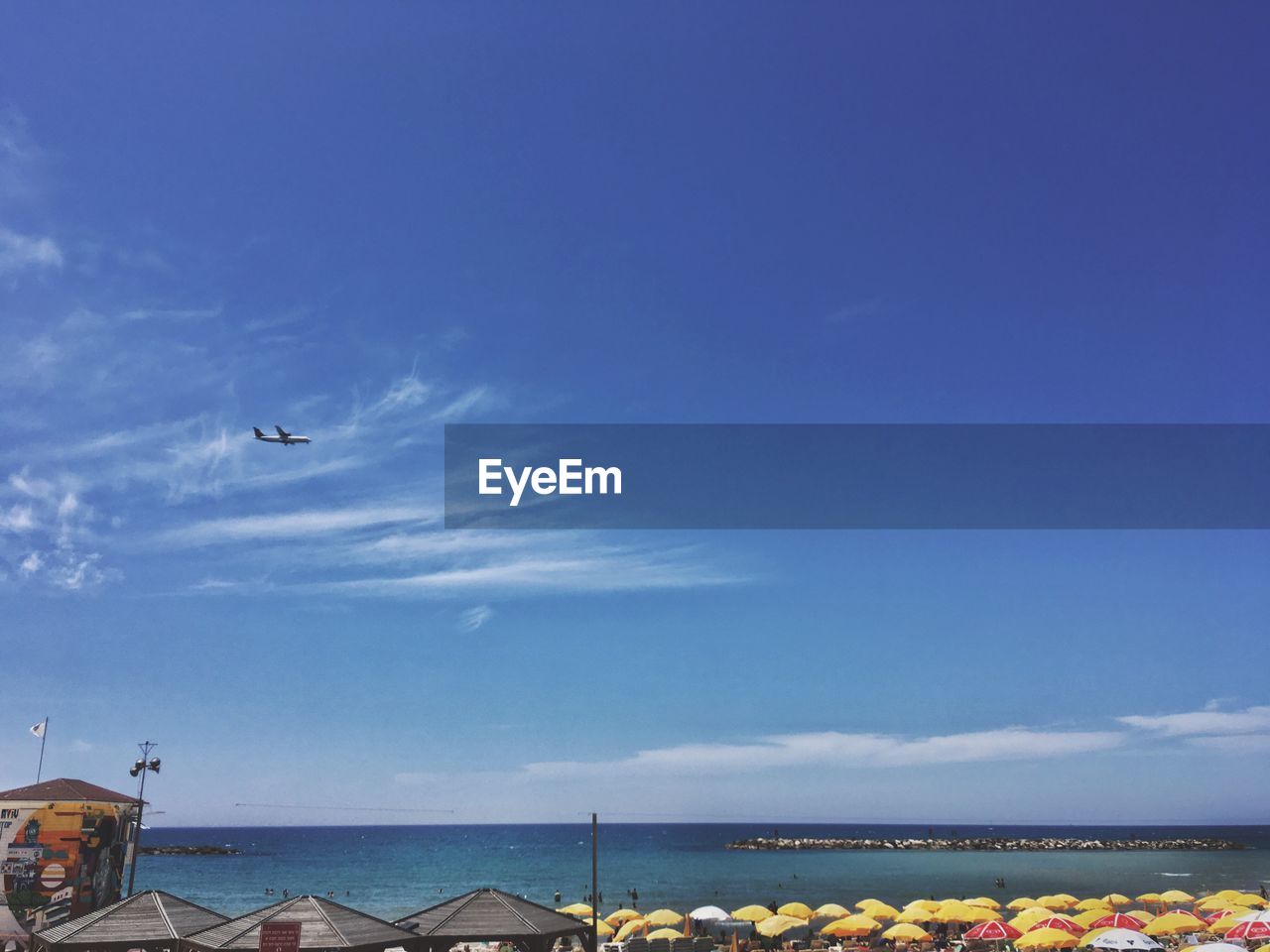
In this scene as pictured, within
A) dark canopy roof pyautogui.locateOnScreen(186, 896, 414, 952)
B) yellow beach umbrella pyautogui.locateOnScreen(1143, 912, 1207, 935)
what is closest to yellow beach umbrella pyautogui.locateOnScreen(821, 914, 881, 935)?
yellow beach umbrella pyautogui.locateOnScreen(1143, 912, 1207, 935)

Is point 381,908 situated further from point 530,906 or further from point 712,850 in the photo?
point 712,850

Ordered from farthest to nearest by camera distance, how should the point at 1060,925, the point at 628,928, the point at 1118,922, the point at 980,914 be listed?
the point at 628,928 → the point at 980,914 → the point at 1118,922 → the point at 1060,925

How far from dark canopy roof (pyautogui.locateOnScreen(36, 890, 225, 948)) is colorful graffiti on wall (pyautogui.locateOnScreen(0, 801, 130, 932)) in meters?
13.6

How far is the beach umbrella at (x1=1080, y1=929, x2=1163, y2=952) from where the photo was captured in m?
24.2

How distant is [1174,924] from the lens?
31.3m

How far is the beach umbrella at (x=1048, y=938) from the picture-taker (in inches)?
1086

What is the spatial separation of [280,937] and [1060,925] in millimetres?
24928

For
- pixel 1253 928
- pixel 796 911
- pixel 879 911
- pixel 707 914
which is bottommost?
pixel 796 911

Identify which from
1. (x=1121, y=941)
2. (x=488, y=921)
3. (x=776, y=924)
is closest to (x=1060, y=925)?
(x=1121, y=941)

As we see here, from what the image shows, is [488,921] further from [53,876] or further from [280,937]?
[53,876]

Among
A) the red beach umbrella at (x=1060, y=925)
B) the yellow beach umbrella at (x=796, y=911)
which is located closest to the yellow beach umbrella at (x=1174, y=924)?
the red beach umbrella at (x=1060, y=925)

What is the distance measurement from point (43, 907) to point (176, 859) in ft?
413

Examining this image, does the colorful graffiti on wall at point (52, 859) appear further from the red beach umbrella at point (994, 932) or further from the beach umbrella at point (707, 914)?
the red beach umbrella at point (994, 932)

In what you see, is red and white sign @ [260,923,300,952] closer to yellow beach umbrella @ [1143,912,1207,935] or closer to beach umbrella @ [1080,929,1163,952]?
beach umbrella @ [1080,929,1163,952]
